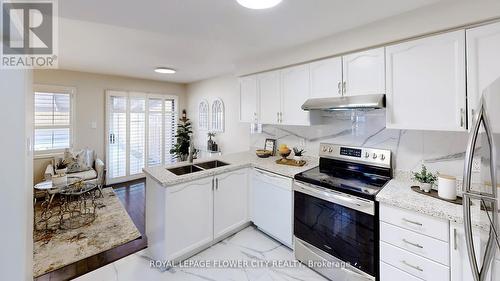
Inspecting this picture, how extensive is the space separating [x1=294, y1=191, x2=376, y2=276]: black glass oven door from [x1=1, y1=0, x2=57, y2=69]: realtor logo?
92.7 inches

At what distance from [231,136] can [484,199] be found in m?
3.79

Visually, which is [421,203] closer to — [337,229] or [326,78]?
[337,229]

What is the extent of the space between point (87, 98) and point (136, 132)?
119 centimetres

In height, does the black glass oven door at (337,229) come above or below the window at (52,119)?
below

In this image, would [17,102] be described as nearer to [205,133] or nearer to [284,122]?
[284,122]

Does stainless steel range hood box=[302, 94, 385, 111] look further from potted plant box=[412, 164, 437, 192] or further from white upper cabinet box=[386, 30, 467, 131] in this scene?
potted plant box=[412, 164, 437, 192]

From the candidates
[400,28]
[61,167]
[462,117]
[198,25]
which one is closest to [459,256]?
[462,117]

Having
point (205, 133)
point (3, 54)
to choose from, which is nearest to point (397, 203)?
point (3, 54)

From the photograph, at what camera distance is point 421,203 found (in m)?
1.50

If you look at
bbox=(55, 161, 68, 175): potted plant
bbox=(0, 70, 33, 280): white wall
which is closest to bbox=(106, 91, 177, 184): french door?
bbox=(55, 161, 68, 175): potted plant

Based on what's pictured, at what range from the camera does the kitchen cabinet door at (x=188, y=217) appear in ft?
6.79

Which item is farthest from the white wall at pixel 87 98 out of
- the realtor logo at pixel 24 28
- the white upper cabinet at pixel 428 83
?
the white upper cabinet at pixel 428 83

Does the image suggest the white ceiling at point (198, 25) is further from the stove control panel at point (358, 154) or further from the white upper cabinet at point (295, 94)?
the stove control panel at point (358, 154)

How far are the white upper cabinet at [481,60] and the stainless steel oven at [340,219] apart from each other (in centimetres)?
81
